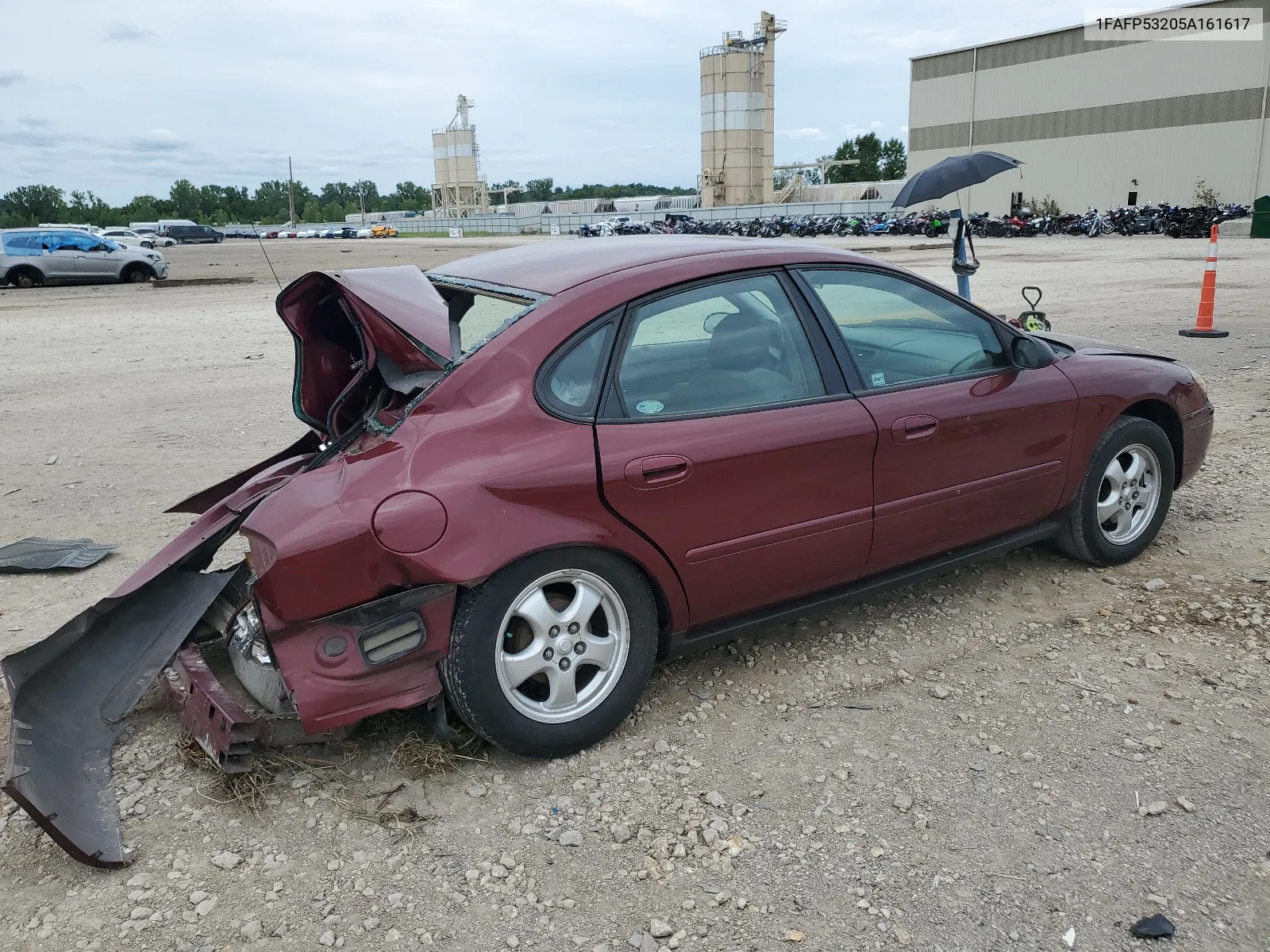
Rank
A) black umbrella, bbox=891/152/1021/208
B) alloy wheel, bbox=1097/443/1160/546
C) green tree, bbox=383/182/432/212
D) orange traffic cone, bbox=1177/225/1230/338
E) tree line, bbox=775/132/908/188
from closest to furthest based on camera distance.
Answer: alloy wheel, bbox=1097/443/1160/546, black umbrella, bbox=891/152/1021/208, orange traffic cone, bbox=1177/225/1230/338, tree line, bbox=775/132/908/188, green tree, bbox=383/182/432/212

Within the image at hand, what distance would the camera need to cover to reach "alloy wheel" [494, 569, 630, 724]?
118 inches

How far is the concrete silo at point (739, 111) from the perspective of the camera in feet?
238

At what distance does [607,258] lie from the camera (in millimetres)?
3535

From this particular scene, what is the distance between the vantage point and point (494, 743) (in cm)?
305

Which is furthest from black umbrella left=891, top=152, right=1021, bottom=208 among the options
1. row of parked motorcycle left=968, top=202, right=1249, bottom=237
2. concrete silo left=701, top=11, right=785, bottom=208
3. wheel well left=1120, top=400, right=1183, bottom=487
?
concrete silo left=701, top=11, right=785, bottom=208

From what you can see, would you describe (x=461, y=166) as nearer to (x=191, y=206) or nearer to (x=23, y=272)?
(x=191, y=206)

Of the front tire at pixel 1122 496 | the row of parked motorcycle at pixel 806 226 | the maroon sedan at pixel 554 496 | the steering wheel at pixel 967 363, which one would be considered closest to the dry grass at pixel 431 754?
the maroon sedan at pixel 554 496

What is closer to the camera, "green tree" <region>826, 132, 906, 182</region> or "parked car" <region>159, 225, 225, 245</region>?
"parked car" <region>159, 225, 225, 245</region>

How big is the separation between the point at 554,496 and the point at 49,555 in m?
3.52

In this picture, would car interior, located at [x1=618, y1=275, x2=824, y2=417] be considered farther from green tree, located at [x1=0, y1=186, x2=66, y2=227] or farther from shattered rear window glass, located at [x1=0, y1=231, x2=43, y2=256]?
green tree, located at [x1=0, y1=186, x2=66, y2=227]

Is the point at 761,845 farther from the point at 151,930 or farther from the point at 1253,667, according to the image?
the point at 1253,667

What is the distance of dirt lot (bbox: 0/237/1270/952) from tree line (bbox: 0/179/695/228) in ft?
241

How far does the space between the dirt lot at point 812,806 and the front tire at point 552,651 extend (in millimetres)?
162

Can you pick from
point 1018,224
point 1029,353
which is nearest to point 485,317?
point 1029,353
